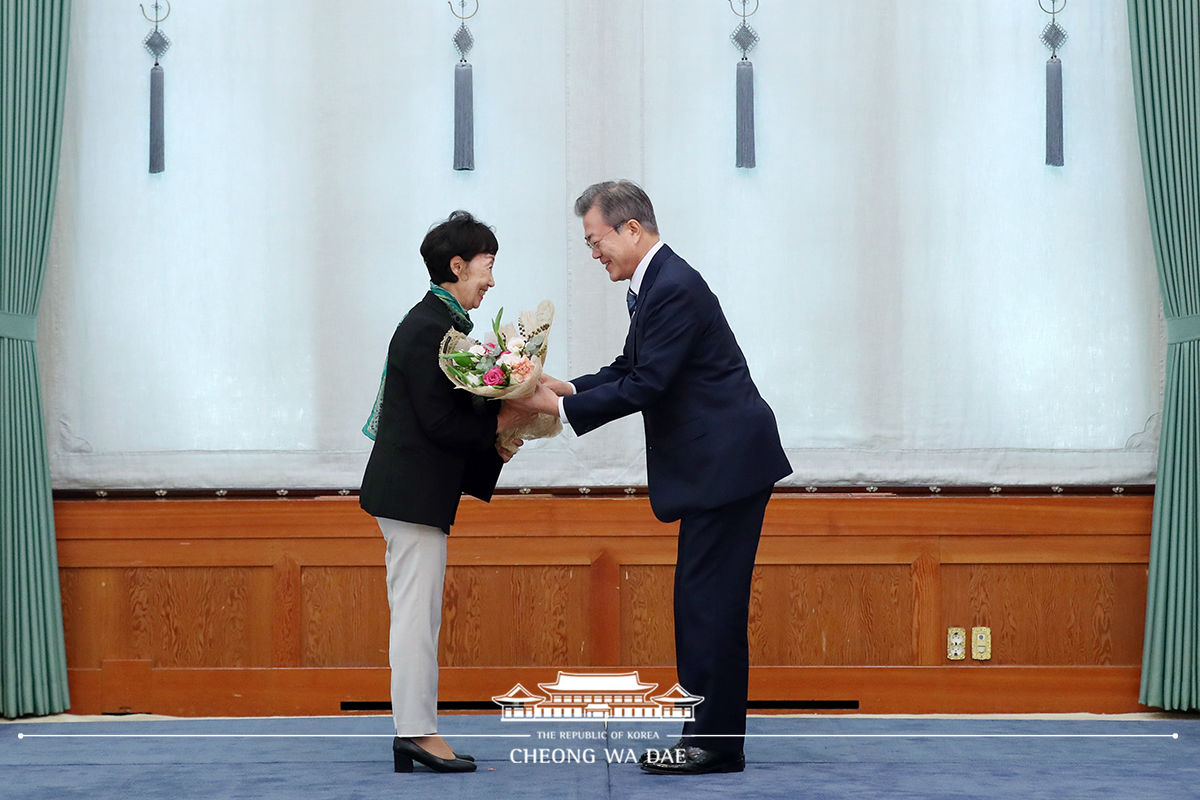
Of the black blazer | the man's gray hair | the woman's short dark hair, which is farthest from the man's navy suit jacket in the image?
the woman's short dark hair

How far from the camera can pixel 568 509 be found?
405 cm

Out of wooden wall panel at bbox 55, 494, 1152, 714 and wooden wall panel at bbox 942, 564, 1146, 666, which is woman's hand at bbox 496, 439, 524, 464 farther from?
wooden wall panel at bbox 942, 564, 1146, 666

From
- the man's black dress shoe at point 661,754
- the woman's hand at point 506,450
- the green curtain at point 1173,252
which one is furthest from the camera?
the green curtain at point 1173,252

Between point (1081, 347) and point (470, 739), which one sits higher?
point (1081, 347)

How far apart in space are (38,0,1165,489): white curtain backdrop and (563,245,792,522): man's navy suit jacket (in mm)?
975

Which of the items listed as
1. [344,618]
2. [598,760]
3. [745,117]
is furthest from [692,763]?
[745,117]

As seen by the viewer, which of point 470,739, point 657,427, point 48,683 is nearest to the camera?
point 657,427

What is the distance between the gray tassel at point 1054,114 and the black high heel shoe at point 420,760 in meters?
2.72

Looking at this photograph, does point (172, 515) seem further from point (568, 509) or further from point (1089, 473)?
point (1089, 473)

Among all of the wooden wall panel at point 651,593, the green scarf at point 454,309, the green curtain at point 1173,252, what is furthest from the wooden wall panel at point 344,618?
the green curtain at point 1173,252

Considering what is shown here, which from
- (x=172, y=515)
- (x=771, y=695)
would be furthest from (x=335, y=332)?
(x=771, y=695)

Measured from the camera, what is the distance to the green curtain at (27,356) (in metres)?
3.92

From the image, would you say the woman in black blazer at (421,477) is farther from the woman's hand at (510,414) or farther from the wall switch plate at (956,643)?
the wall switch plate at (956,643)

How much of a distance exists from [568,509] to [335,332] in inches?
39.4
